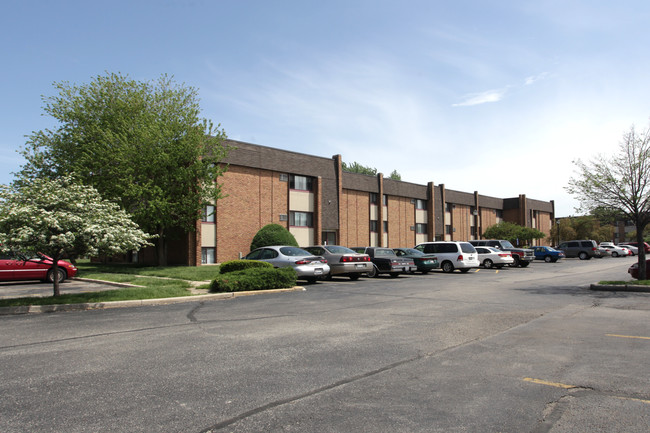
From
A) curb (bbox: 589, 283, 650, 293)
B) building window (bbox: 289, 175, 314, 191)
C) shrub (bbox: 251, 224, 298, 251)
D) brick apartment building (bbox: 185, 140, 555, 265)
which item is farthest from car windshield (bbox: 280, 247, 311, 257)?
building window (bbox: 289, 175, 314, 191)

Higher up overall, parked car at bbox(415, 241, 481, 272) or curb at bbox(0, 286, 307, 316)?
parked car at bbox(415, 241, 481, 272)

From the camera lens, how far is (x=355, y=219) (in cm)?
4300

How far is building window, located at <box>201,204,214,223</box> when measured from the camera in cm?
3056

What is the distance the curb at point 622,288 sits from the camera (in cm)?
1397

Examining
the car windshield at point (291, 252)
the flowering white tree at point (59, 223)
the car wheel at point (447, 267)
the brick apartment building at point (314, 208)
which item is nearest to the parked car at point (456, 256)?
the car wheel at point (447, 267)

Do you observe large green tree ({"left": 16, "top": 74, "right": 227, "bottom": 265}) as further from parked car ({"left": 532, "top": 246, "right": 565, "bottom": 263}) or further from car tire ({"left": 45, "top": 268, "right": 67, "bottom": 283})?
parked car ({"left": 532, "top": 246, "right": 565, "bottom": 263})

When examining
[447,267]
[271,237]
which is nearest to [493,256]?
[447,267]

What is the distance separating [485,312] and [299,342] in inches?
200

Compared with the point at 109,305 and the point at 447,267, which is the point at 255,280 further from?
the point at 447,267

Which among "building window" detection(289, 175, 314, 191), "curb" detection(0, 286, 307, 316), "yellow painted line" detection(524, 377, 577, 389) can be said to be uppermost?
"building window" detection(289, 175, 314, 191)

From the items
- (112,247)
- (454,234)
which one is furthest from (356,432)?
(454,234)

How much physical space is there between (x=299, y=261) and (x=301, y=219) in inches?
808

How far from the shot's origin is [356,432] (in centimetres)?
364

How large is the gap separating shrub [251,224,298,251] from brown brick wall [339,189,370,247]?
10902 millimetres
